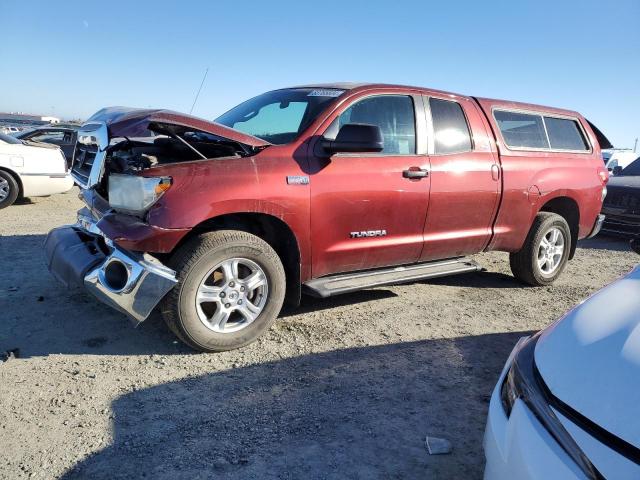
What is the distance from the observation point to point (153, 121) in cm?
310

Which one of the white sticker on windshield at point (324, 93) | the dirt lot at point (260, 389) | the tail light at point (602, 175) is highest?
the white sticker on windshield at point (324, 93)

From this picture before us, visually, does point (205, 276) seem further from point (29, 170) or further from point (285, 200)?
point (29, 170)

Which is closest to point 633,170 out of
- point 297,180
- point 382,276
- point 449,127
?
point 449,127

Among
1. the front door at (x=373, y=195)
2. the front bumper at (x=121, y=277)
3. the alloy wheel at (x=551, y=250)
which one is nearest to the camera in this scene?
the front bumper at (x=121, y=277)

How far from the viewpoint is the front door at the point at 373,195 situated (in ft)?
12.2

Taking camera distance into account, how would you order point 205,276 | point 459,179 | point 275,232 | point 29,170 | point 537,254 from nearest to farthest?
point 205,276
point 275,232
point 459,179
point 537,254
point 29,170

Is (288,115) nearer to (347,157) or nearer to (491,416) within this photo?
(347,157)

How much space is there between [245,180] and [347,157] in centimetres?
87

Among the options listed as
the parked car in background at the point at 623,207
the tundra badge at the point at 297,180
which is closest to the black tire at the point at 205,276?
the tundra badge at the point at 297,180

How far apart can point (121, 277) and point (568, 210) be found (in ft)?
15.7

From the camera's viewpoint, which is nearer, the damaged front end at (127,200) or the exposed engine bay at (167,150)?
the damaged front end at (127,200)

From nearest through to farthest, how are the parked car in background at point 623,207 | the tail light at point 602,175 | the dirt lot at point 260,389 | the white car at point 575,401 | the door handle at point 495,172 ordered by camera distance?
the white car at point 575,401, the dirt lot at point 260,389, the door handle at point 495,172, the tail light at point 602,175, the parked car in background at point 623,207

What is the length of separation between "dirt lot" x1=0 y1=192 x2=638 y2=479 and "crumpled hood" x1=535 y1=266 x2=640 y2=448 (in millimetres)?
897

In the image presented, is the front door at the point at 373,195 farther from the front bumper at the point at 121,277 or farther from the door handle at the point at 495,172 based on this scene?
the front bumper at the point at 121,277
